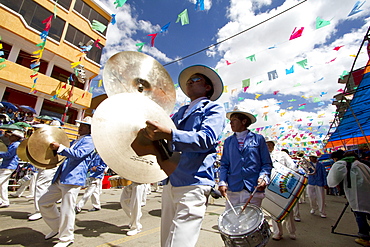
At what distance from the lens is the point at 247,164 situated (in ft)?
9.59

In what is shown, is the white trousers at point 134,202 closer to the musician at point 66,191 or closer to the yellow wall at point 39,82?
the musician at point 66,191

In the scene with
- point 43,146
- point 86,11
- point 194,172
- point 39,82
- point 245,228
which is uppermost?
point 86,11

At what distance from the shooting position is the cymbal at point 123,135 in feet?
4.06

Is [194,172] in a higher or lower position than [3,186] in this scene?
higher

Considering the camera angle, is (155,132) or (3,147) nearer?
(155,132)

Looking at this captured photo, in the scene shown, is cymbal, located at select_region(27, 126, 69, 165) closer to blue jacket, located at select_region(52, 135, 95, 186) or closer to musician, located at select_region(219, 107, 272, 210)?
blue jacket, located at select_region(52, 135, 95, 186)

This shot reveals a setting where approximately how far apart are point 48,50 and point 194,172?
735 inches

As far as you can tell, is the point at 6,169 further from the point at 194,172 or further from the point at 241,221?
the point at 241,221

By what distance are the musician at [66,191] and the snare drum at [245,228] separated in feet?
8.07

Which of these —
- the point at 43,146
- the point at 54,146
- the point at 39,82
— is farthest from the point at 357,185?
the point at 39,82

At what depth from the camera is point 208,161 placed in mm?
1808

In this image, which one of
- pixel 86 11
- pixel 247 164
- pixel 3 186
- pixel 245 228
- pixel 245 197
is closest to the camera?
pixel 245 228

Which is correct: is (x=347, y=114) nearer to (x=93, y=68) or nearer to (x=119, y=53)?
(x=119, y=53)

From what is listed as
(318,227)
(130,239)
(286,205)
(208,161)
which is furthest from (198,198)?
(318,227)
